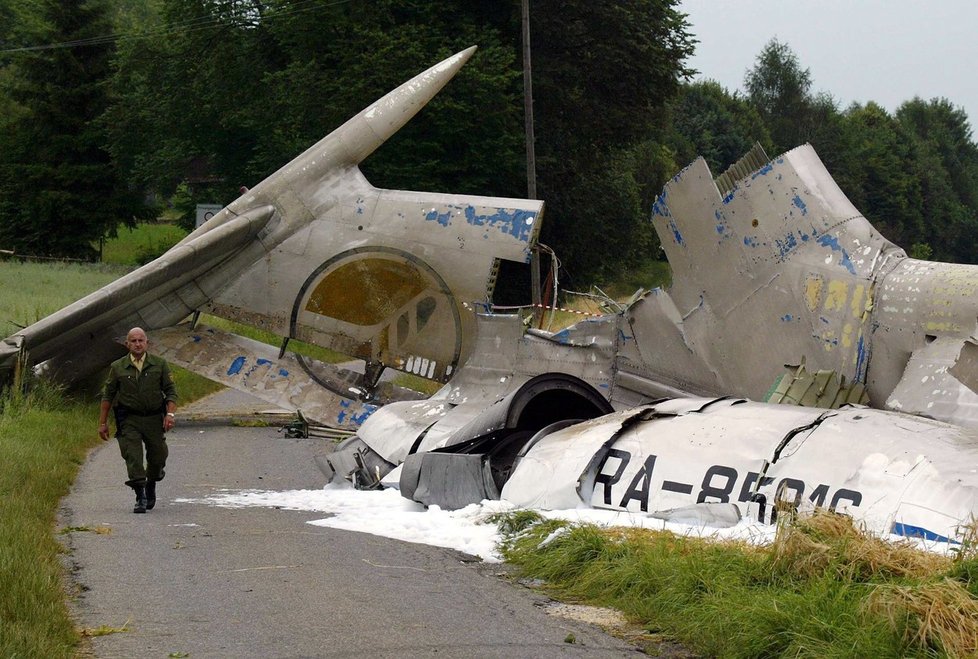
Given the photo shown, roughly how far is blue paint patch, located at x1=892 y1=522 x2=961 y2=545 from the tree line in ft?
86.3

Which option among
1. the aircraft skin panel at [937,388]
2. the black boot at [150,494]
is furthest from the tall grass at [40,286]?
the aircraft skin panel at [937,388]

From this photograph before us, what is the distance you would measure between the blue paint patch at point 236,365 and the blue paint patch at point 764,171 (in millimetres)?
8180

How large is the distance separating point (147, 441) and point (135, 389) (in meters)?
0.44

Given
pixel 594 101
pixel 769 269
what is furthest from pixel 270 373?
pixel 594 101

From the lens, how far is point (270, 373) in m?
17.0

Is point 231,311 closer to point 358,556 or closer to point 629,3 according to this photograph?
point 358,556

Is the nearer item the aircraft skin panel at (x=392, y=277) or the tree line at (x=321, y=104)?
the aircraft skin panel at (x=392, y=277)

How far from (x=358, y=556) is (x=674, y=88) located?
3168 cm

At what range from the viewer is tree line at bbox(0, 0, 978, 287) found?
109 ft

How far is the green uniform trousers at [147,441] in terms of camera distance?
10094 millimetres

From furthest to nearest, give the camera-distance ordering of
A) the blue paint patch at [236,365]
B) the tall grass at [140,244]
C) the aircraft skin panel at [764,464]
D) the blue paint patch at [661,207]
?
the tall grass at [140,244], the blue paint patch at [236,365], the blue paint patch at [661,207], the aircraft skin panel at [764,464]

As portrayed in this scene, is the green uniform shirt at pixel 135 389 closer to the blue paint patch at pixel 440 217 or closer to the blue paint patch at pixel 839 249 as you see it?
the blue paint patch at pixel 839 249

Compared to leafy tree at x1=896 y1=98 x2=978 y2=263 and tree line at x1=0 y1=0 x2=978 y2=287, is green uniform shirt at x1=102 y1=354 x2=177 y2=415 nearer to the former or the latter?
tree line at x1=0 y1=0 x2=978 y2=287

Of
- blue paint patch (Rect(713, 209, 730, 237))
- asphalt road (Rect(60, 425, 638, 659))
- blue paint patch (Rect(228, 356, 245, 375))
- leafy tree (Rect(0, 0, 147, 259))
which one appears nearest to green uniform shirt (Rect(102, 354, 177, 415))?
asphalt road (Rect(60, 425, 638, 659))
